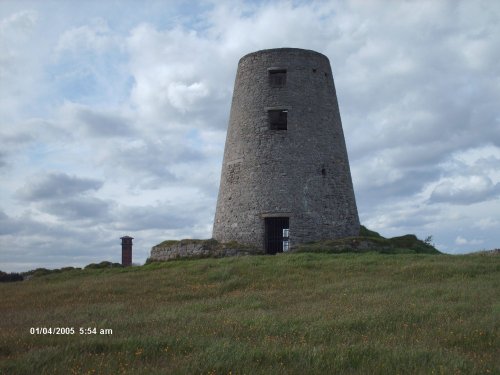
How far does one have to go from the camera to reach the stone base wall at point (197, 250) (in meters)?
24.4

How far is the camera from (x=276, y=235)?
26.2 m

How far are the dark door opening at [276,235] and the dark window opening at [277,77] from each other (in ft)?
22.3

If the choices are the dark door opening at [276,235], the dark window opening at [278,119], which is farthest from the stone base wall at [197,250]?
the dark window opening at [278,119]

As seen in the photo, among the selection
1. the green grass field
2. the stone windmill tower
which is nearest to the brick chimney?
the stone windmill tower

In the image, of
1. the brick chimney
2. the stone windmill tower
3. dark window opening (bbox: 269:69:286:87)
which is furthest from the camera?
the brick chimney

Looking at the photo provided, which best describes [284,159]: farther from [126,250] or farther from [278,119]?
[126,250]

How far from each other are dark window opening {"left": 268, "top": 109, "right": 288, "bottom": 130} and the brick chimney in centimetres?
1028

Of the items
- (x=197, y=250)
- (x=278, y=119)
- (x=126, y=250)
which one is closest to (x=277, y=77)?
(x=278, y=119)

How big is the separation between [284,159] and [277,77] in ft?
14.8

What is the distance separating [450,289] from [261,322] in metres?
6.63

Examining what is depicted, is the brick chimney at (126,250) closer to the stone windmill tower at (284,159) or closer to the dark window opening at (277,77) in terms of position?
the stone windmill tower at (284,159)

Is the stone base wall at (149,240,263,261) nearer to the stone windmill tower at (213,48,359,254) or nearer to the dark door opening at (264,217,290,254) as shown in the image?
the stone windmill tower at (213,48,359,254)

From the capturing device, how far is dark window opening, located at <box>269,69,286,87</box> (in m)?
26.7

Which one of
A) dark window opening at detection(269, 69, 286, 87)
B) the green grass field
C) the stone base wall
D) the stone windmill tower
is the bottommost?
the green grass field
